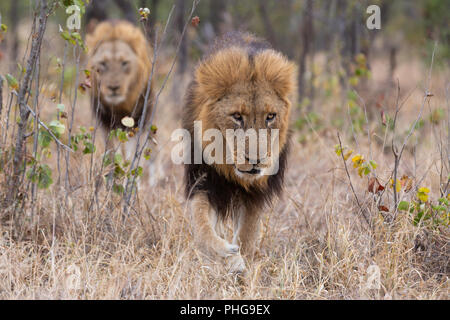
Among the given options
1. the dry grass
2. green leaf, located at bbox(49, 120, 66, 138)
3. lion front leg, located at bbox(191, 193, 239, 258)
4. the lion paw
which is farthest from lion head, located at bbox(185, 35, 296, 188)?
green leaf, located at bbox(49, 120, 66, 138)

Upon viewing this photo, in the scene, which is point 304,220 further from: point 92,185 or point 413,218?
point 92,185

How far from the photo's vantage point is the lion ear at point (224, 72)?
12.4 feet

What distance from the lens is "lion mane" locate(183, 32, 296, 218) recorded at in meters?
3.80

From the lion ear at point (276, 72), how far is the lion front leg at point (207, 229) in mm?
863

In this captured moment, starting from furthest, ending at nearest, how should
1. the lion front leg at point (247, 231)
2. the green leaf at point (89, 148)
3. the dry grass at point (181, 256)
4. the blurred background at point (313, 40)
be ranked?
the blurred background at point (313, 40)
the lion front leg at point (247, 231)
the green leaf at point (89, 148)
the dry grass at point (181, 256)

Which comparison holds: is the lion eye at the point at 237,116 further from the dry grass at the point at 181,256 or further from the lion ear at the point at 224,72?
the dry grass at the point at 181,256

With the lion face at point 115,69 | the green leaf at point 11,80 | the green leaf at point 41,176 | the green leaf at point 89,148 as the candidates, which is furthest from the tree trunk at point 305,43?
the green leaf at point 11,80

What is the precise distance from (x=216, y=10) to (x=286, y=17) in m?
3.08

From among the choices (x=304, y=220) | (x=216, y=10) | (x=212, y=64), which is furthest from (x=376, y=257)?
(x=216, y=10)

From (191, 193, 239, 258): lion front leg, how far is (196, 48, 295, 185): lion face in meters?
0.26

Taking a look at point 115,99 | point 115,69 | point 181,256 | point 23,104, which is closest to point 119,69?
point 115,69

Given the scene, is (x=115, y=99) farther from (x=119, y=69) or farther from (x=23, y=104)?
(x=23, y=104)

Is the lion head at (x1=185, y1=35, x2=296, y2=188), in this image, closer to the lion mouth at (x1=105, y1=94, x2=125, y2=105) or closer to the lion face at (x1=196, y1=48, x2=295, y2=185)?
the lion face at (x1=196, y1=48, x2=295, y2=185)

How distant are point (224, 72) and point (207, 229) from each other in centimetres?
99
